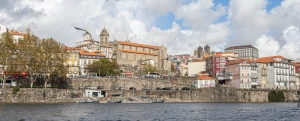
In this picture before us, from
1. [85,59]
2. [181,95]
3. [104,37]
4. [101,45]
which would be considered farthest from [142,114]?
[104,37]

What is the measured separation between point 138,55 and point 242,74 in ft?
135

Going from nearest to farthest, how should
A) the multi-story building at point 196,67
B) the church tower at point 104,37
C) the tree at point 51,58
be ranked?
1. the tree at point 51,58
2. the multi-story building at point 196,67
3. the church tower at point 104,37

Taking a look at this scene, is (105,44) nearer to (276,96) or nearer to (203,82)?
(203,82)

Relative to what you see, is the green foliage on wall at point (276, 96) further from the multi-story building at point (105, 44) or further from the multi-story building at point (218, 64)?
the multi-story building at point (105, 44)

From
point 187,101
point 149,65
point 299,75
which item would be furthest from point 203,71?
point 187,101

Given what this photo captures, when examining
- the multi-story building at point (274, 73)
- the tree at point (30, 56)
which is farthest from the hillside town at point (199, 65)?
the tree at point (30, 56)

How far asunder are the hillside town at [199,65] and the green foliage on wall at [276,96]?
7320mm

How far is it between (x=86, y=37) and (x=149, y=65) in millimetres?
35165

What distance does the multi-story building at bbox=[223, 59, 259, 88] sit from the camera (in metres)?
97.4

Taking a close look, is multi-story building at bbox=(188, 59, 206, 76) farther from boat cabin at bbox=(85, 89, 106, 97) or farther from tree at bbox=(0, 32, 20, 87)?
tree at bbox=(0, 32, 20, 87)

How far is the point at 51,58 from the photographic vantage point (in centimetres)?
8250

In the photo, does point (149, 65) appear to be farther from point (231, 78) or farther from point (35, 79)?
point (35, 79)

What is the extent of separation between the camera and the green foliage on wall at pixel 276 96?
91.3 m

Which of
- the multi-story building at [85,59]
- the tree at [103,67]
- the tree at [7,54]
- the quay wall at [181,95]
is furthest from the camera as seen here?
the multi-story building at [85,59]
